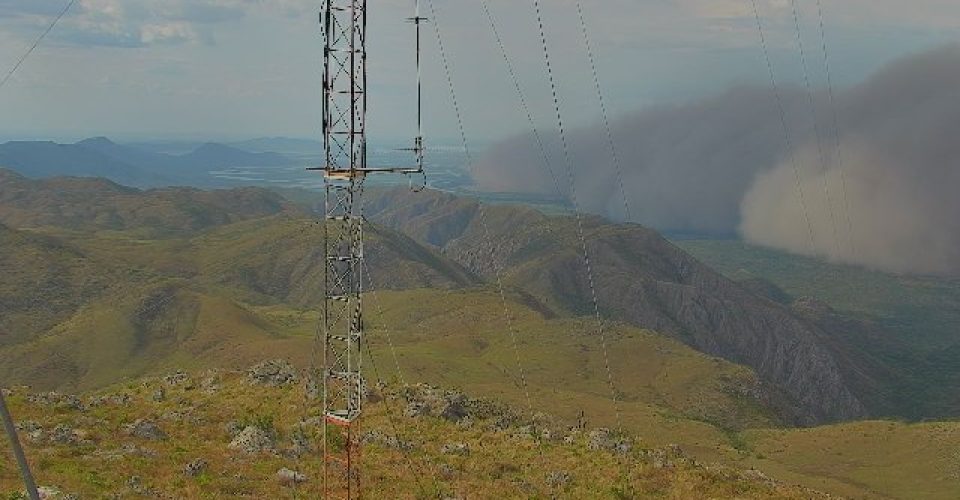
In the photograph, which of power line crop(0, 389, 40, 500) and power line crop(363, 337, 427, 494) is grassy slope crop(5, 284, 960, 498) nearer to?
power line crop(363, 337, 427, 494)

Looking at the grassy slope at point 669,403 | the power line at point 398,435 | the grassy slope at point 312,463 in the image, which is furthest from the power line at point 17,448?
the grassy slope at point 669,403

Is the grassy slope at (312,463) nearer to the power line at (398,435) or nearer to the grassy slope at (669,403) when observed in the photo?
the power line at (398,435)

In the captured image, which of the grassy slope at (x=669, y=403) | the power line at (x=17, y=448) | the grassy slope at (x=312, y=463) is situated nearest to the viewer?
the power line at (x=17, y=448)

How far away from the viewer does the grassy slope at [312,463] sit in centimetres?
3478

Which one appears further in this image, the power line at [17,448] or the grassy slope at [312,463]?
the grassy slope at [312,463]

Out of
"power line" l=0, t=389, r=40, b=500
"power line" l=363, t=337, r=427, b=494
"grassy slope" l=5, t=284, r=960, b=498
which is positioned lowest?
"grassy slope" l=5, t=284, r=960, b=498

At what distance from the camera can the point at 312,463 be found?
41.2 m

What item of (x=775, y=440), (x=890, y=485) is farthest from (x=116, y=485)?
(x=775, y=440)

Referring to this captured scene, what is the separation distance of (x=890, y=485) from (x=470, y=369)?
3276 inches

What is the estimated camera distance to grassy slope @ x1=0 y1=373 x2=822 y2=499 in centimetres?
3478

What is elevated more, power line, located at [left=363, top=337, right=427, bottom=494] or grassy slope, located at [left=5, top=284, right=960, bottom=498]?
power line, located at [left=363, top=337, right=427, bottom=494]

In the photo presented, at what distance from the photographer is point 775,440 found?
116 meters

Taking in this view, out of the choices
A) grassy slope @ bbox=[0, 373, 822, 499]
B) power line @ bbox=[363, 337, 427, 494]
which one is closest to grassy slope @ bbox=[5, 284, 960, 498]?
grassy slope @ bbox=[0, 373, 822, 499]

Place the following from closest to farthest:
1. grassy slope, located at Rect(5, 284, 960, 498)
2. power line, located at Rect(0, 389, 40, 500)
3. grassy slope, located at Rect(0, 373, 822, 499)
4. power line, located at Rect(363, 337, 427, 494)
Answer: power line, located at Rect(0, 389, 40, 500), grassy slope, located at Rect(0, 373, 822, 499), power line, located at Rect(363, 337, 427, 494), grassy slope, located at Rect(5, 284, 960, 498)
